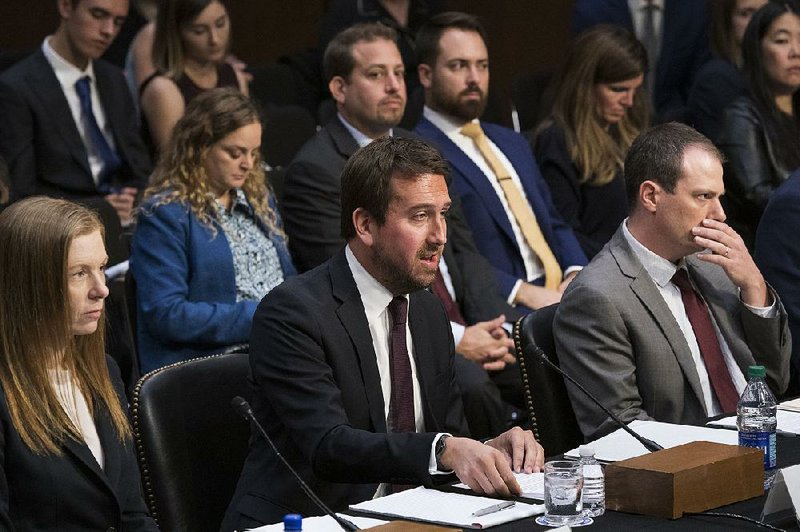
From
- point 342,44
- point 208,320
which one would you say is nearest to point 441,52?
point 342,44

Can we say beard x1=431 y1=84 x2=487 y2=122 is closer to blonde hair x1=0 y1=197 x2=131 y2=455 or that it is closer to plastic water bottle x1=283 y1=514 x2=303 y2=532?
blonde hair x1=0 y1=197 x2=131 y2=455

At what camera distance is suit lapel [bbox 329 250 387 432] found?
9.94 feet

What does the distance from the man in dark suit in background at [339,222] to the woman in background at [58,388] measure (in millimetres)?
1839

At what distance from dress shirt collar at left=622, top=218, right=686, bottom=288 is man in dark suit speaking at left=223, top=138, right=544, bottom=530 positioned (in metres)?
0.60

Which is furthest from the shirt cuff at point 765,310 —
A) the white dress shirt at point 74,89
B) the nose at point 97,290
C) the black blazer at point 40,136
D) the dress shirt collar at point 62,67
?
the dress shirt collar at point 62,67

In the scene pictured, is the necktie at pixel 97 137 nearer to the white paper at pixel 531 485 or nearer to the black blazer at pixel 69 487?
the black blazer at pixel 69 487

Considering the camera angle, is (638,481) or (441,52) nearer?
(638,481)

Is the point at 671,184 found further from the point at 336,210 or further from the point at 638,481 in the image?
the point at 336,210

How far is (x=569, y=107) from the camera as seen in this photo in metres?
5.69

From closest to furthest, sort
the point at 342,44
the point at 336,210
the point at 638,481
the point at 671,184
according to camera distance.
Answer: the point at 638,481, the point at 671,184, the point at 336,210, the point at 342,44

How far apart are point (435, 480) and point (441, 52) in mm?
3147

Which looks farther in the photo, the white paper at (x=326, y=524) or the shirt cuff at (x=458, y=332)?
the shirt cuff at (x=458, y=332)

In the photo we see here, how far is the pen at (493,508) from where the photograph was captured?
2.45m

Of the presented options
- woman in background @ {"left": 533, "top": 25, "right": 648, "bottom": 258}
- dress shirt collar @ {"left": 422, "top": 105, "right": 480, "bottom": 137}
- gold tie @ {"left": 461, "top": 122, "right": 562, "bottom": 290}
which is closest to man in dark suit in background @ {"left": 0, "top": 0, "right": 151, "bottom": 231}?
dress shirt collar @ {"left": 422, "top": 105, "right": 480, "bottom": 137}
